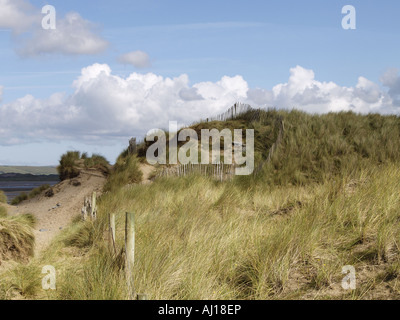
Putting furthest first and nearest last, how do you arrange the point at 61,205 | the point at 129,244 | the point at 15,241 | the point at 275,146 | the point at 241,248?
the point at 275,146 < the point at 61,205 < the point at 15,241 < the point at 241,248 < the point at 129,244

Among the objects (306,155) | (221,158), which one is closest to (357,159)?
(306,155)

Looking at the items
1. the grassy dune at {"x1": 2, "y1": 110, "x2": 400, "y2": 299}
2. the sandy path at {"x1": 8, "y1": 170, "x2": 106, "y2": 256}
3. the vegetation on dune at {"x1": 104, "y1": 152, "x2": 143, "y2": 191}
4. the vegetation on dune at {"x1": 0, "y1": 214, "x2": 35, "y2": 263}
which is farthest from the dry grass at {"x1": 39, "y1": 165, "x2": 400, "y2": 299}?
the vegetation on dune at {"x1": 104, "y1": 152, "x2": 143, "y2": 191}

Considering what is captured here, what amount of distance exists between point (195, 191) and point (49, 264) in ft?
17.4

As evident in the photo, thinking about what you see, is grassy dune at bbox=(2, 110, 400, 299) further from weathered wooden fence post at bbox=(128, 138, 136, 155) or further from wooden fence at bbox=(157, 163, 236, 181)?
weathered wooden fence post at bbox=(128, 138, 136, 155)

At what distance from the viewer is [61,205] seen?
1290cm

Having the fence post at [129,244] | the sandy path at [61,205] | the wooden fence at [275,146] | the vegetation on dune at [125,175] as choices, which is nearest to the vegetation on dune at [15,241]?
the sandy path at [61,205]

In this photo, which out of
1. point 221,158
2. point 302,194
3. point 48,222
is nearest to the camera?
point 302,194

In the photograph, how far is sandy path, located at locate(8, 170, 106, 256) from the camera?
34.0 feet

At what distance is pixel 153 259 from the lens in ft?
16.3

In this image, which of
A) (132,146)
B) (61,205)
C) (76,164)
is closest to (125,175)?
(61,205)

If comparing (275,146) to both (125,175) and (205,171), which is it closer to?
(205,171)

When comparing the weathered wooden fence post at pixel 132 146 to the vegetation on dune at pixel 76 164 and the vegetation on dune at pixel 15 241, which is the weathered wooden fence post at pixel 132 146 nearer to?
the vegetation on dune at pixel 76 164

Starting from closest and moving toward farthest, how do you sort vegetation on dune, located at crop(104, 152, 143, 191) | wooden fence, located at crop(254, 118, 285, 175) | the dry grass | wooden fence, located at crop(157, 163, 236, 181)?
the dry grass
vegetation on dune, located at crop(104, 152, 143, 191)
wooden fence, located at crop(157, 163, 236, 181)
wooden fence, located at crop(254, 118, 285, 175)

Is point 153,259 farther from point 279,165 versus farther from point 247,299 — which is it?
point 279,165
